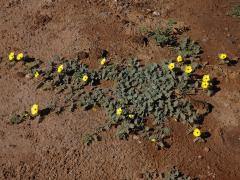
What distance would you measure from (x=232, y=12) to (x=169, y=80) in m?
1.90

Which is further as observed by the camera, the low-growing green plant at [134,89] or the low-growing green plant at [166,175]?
the low-growing green plant at [134,89]

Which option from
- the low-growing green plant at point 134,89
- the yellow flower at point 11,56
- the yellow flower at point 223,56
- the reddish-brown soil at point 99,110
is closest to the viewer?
the reddish-brown soil at point 99,110

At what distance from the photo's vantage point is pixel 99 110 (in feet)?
18.2

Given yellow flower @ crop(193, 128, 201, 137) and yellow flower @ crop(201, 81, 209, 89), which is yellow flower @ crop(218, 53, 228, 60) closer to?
yellow flower @ crop(201, 81, 209, 89)

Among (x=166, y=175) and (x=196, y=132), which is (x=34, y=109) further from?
(x=196, y=132)

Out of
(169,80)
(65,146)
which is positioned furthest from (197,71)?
(65,146)

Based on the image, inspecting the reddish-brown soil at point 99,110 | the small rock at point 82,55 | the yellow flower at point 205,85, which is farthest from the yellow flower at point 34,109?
the yellow flower at point 205,85

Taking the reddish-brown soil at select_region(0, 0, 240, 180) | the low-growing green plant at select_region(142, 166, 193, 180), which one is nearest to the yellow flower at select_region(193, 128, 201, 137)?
the reddish-brown soil at select_region(0, 0, 240, 180)

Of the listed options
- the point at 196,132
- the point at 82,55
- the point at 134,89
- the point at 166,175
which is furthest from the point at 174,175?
the point at 82,55

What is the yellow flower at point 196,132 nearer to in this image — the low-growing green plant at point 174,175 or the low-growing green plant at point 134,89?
the low-growing green plant at point 134,89

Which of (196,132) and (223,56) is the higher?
→ (223,56)

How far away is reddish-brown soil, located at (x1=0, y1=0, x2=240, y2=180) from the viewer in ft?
16.5

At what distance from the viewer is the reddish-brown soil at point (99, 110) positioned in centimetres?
503

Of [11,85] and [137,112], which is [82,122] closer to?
[137,112]
